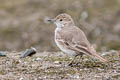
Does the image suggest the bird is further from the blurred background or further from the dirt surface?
the blurred background

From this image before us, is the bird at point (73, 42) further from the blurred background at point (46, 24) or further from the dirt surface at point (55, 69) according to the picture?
the blurred background at point (46, 24)

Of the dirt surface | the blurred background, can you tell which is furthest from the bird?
the blurred background

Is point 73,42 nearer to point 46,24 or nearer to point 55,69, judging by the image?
point 55,69

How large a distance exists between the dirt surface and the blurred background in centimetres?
450

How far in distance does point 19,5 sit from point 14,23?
1.48m

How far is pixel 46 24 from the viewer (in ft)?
56.7

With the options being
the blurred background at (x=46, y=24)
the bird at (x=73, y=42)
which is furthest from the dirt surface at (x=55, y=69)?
the blurred background at (x=46, y=24)

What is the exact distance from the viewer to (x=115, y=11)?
59.6 feet

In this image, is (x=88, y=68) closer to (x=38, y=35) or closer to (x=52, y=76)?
(x=52, y=76)

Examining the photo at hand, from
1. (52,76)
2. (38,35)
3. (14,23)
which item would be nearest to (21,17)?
(14,23)

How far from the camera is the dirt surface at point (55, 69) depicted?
8.95m

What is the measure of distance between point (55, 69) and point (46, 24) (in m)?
7.83

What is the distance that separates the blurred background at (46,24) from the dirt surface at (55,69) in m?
4.50

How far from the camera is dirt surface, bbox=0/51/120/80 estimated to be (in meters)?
8.95
